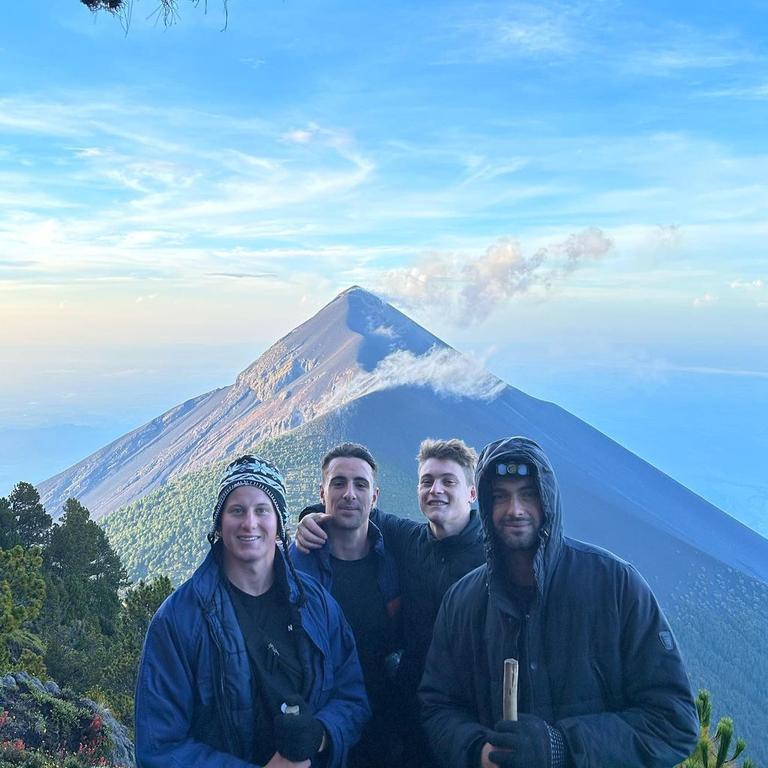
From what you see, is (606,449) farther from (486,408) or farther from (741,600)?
(741,600)

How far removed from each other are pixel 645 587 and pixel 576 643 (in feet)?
1.36

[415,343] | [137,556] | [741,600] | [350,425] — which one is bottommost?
[741,600]

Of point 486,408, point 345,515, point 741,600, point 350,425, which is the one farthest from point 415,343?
point 345,515

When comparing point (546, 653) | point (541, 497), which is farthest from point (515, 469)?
point (546, 653)

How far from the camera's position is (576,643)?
3.73 meters

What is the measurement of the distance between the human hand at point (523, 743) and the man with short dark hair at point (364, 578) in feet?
4.33

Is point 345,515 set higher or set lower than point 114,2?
lower

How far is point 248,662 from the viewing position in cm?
406

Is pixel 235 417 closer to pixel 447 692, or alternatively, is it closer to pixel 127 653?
pixel 127 653

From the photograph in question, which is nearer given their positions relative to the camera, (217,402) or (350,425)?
(350,425)

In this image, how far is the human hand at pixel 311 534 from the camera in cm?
511

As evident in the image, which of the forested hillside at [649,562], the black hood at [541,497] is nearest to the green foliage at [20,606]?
the black hood at [541,497]

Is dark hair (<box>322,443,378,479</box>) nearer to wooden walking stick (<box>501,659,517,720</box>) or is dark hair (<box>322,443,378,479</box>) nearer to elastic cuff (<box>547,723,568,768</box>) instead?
wooden walking stick (<box>501,659,517,720</box>)

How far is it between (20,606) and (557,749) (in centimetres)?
1565
